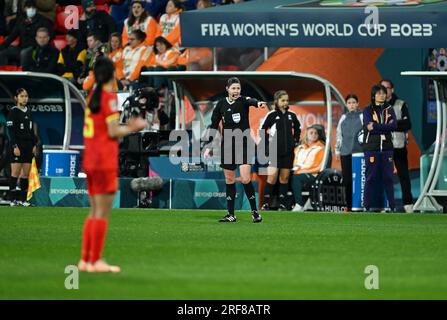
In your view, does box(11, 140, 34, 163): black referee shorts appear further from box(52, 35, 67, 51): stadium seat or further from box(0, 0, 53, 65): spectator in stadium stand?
box(52, 35, 67, 51): stadium seat

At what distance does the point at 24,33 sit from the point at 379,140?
11670 mm

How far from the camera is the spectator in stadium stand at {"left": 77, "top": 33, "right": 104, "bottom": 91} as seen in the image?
30.5 m

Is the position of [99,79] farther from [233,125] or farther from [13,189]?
[13,189]

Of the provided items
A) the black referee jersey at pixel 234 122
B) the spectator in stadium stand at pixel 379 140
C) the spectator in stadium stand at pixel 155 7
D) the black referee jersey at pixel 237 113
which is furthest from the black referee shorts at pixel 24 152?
the black referee jersey at pixel 237 113

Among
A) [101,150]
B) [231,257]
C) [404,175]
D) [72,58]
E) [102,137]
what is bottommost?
[231,257]

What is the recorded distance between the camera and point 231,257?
14797 mm

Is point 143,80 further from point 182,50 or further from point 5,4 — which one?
point 5,4

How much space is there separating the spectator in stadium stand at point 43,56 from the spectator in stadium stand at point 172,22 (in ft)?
9.73

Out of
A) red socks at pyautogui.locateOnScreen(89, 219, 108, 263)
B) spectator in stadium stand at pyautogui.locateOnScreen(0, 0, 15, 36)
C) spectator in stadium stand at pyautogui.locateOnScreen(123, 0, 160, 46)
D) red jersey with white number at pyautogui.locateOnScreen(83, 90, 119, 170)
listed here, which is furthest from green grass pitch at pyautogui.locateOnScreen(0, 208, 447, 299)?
spectator in stadium stand at pyautogui.locateOnScreen(0, 0, 15, 36)

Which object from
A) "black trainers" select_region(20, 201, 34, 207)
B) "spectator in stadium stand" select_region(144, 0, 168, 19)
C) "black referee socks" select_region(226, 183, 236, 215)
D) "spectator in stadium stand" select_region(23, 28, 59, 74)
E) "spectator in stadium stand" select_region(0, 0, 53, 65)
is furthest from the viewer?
"spectator in stadium stand" select_region(0, 0, 53, 65)

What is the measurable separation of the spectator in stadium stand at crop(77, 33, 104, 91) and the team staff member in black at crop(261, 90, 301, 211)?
252 inches

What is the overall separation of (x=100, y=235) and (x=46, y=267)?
106 cm

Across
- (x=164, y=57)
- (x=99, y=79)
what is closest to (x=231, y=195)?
(x=99, y=79)

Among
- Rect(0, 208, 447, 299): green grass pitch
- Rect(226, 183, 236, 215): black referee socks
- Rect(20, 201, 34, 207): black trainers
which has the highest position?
Rect(226, 183, 236, 215): black referee socks
